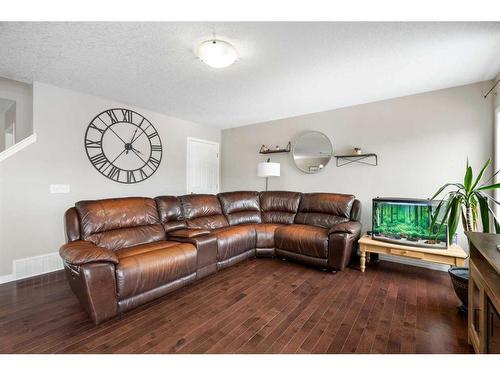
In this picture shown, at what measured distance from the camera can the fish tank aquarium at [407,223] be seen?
273 centimetres

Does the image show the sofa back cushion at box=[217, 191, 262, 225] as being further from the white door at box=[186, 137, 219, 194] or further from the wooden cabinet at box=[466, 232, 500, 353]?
the wooden cabinet at box=[466, 232, 500, 353]

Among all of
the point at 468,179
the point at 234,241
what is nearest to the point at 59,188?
the point at 234,241

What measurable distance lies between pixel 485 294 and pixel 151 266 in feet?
7.71

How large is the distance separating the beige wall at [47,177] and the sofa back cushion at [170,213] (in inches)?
41.0

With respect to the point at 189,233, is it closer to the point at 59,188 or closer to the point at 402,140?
the point at 59,188

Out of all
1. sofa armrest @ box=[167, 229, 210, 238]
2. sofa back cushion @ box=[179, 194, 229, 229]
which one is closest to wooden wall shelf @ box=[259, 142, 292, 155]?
sofa back cushion @ box=[179, 194, 229, 229]

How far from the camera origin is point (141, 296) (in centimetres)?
207

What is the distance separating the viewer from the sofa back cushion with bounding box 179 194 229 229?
135 inches

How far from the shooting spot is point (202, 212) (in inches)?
142

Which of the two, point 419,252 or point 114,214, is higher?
point 114,214

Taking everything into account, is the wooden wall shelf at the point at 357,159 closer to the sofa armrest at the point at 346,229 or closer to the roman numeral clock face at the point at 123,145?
the sofa armrest at the point at 346,229
